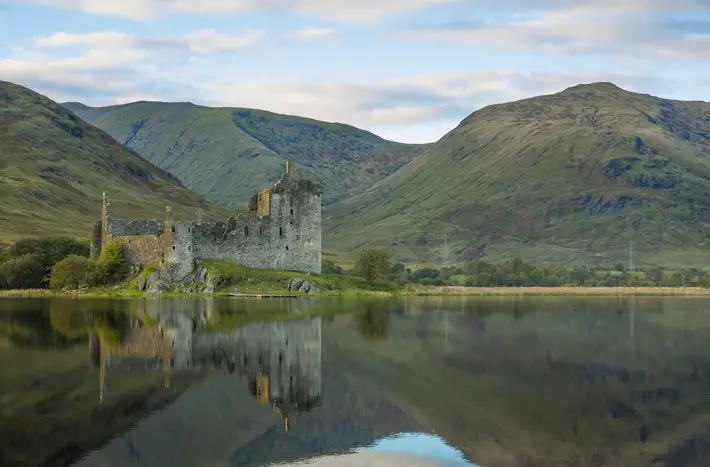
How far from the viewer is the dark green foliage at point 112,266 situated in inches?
3214

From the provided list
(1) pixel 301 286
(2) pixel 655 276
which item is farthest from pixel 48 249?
(2) pixel 655 276

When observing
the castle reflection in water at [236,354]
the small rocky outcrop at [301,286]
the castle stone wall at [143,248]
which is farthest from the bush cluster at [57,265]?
the castle reflection in water at [236,354]

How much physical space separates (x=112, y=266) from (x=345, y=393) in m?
56.2

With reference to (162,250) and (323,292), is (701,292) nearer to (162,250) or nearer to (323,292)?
(323,292)

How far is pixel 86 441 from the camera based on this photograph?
2200cm

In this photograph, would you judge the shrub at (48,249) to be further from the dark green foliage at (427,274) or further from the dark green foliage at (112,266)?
the dark green foliage at (427,274)

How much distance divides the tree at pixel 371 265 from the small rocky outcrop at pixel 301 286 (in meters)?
8.06

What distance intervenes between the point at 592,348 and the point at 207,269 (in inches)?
1702

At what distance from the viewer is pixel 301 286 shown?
7938cm

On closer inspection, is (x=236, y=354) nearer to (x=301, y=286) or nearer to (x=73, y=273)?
(x=301, y=286)

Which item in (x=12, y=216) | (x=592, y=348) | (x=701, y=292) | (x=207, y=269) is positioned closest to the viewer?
(x=592, y=348)

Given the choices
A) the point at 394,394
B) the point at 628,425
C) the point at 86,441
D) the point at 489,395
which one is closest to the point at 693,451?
the point at 628,425

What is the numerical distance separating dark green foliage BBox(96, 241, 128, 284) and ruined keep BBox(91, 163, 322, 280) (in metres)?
0.69

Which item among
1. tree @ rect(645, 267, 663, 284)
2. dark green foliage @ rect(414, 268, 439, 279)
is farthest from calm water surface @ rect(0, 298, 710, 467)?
tree @ rect(645, 267, 663, 284)
